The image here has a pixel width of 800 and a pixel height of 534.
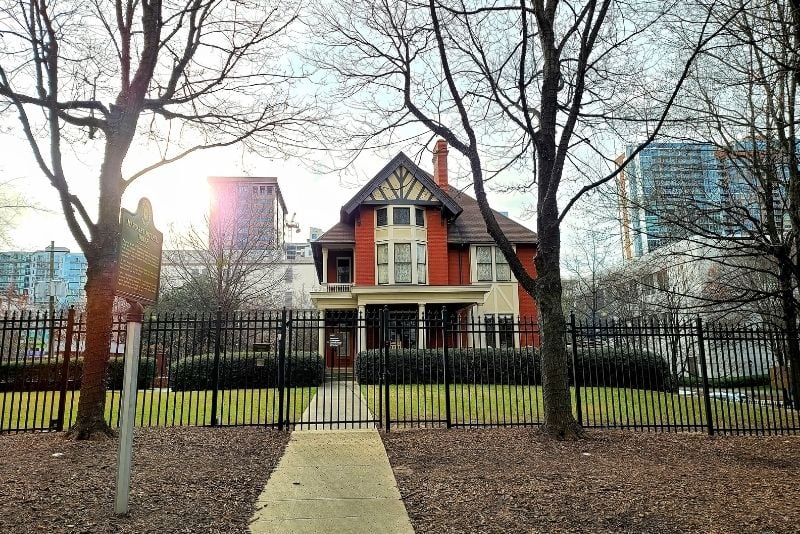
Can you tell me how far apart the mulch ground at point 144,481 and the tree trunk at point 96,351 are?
12.5 inches

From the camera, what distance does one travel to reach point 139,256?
5156 mm

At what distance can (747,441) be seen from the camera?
9461 mm

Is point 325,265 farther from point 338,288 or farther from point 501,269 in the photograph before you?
point 501,269

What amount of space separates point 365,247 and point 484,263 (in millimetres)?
6247

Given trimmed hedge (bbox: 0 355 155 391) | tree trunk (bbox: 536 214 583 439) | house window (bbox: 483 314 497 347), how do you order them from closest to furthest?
Result: tree trunk (bbox: 536 214 583 439) → house window (bbox: 483 314 497 347) → trimmed hedge (bbox: 0 355 155 391)

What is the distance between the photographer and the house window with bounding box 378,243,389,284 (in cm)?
2558

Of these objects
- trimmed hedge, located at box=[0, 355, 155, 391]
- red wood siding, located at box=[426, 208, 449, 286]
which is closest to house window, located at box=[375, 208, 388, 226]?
red wood siding, located at box=[426, 208, 449, 286]

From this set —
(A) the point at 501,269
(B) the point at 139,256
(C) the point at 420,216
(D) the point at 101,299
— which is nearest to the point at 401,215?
(C) the point at 420,216

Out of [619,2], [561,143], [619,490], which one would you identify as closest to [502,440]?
[619,490]

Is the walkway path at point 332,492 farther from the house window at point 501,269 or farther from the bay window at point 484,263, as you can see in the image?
the house window at point 501,269

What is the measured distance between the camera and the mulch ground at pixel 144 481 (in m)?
4.89

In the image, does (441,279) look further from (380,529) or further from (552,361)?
(380,529)

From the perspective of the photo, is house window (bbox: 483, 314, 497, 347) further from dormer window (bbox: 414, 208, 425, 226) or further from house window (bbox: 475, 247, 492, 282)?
dormer window (bbox: 414, 208, 425, 226)

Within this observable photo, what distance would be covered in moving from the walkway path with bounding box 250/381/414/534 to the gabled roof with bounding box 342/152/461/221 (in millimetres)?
17720
